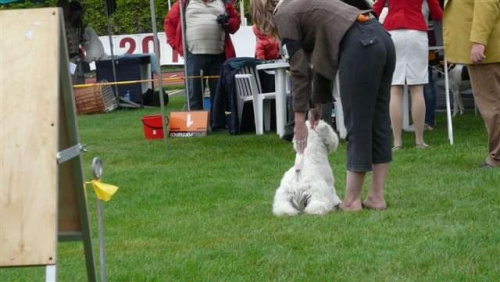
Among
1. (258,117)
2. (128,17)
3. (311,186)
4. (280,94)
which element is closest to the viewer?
(311,186)

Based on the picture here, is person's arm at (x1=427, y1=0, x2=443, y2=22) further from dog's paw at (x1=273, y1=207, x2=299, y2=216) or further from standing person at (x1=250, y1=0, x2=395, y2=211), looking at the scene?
dog's paw at (x1=273, y1=207, x2=299, y2=216)

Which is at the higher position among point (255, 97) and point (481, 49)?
point (481, 49)

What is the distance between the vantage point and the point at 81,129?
609 inches

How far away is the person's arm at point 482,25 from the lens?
27.6 feet

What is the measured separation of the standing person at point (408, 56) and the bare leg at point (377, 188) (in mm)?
3142

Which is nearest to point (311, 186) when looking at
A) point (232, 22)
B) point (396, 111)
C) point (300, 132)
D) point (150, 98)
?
point (300, 132)

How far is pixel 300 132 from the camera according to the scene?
694 centimetres

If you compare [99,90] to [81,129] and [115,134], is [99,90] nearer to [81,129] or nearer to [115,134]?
[81,129]

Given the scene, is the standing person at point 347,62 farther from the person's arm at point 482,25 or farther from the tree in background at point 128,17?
the tree in background at point 128,17

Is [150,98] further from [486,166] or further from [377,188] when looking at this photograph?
[377,188]

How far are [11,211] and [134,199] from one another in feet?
14.2

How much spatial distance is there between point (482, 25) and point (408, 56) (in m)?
1.89

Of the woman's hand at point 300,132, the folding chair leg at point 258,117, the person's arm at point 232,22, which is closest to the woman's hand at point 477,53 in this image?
the woman's hand at point 300,132

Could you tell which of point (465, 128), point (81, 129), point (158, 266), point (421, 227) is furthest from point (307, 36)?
point (81, 129)
